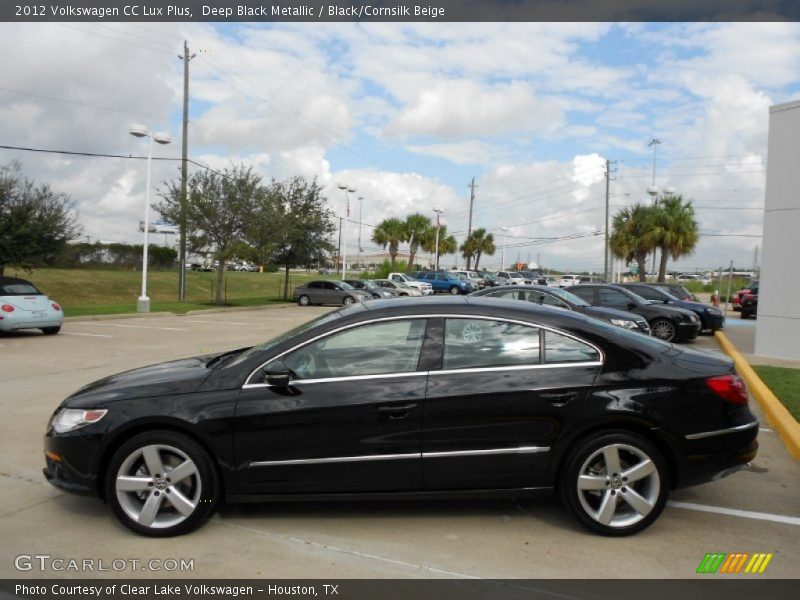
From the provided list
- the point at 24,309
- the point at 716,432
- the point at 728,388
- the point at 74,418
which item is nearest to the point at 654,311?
the point at 728,388

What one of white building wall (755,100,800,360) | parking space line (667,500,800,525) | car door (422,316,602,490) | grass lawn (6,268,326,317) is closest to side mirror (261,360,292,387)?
car door (422,316,602,490)

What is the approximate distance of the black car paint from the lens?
13.8ft

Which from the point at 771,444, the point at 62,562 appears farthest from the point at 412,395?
the point at 771,444

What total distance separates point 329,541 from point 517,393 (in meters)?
1.51

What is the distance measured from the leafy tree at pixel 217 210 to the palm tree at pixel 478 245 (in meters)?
44.2

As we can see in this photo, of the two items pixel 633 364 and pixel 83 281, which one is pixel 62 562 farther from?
pixel 83 281

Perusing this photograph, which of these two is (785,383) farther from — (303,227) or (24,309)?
(303,227)

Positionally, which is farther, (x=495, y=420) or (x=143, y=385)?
(x=143, y=385)

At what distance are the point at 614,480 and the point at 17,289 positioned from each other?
15621 mm

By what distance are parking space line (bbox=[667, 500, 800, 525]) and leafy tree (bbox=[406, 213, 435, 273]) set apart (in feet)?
201

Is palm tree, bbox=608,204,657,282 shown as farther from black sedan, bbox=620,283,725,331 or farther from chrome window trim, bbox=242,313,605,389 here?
chrome window trim, bbox=242,313,605,389

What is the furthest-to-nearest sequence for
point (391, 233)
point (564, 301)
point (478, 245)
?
point (478, 245) → point (391, 233) → point (564, 301)

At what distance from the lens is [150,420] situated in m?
4.22

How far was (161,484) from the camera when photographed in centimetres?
421
